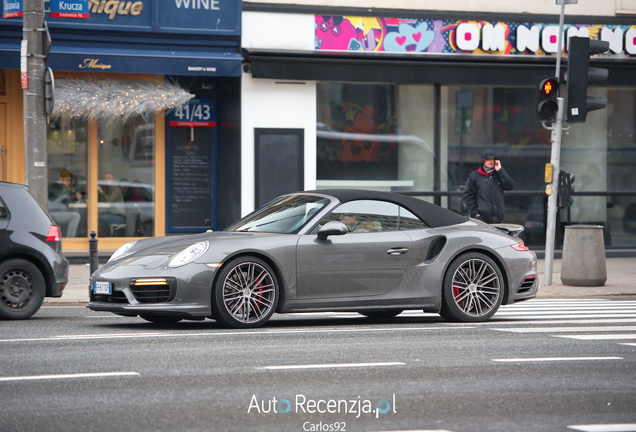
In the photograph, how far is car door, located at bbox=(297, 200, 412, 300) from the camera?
9.05 m

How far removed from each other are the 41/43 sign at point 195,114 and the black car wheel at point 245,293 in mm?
9966

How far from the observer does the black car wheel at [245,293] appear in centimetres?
870

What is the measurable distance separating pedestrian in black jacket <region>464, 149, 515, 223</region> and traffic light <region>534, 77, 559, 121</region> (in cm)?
93

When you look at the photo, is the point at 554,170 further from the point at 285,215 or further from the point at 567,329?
the point at 285,215

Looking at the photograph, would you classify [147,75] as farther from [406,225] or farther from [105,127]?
[406,225]

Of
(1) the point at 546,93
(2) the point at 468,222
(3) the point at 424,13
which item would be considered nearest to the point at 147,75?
(3) the point at 424,13

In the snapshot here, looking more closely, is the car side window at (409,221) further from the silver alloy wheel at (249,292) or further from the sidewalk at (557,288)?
the sidewalk at (557,288)

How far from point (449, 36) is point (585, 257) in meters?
5.91

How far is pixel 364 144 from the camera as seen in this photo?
61.7 ft

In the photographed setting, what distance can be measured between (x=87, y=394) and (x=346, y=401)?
149 cm

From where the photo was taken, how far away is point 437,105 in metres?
19.2

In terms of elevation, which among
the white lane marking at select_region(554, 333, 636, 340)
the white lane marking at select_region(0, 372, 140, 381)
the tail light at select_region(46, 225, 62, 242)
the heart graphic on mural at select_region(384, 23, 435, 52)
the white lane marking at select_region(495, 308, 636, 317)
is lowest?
the white lane marking at select_region(495, 308, 636, 317)

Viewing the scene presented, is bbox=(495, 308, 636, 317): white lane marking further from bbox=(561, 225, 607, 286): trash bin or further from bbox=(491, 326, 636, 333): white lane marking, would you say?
bbox=(561, 225, 607, 286): trash bin

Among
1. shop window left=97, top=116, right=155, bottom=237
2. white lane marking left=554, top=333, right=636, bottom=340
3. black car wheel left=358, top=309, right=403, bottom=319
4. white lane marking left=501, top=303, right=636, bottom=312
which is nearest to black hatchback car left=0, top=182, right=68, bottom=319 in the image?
black car wheel left=358, top=309, right=403, bottom=319
